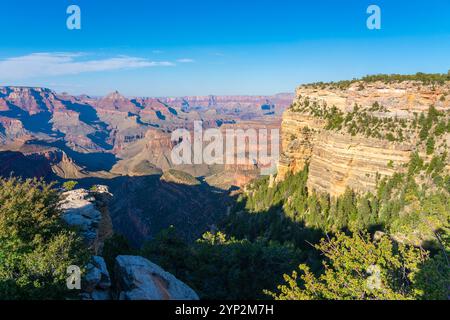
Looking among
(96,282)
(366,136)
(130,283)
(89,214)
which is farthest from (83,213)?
(366,136)

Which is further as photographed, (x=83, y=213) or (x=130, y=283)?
(x=83, y=213)

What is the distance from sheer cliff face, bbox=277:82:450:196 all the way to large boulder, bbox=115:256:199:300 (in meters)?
38.1

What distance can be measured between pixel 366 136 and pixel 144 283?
42.8 metres

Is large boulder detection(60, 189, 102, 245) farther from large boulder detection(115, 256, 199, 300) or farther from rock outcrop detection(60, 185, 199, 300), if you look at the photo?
large boulder detection(115, 256, 199, 300)

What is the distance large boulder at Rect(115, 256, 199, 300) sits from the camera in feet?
60.1

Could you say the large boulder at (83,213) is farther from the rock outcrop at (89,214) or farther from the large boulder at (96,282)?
the large boulder at (96,282)

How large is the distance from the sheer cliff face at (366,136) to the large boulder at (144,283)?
125 ft

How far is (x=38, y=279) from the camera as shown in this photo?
15.0 metres

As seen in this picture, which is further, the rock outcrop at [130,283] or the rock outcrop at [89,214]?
the rock outcrop at [89,214]

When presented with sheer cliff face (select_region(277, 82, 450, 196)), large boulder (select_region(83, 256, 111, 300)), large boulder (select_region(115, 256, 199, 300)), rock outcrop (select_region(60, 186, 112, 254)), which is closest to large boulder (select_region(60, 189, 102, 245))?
rock outcrop (select_region(60, 186, 112, 254))

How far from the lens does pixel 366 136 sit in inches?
1972

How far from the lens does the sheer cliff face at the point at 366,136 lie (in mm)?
46938

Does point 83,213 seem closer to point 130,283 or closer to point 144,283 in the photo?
point 130,283

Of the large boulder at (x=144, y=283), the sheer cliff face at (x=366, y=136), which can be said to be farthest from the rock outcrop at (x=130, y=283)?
the sheer cliff face at (x=366, y=136)
